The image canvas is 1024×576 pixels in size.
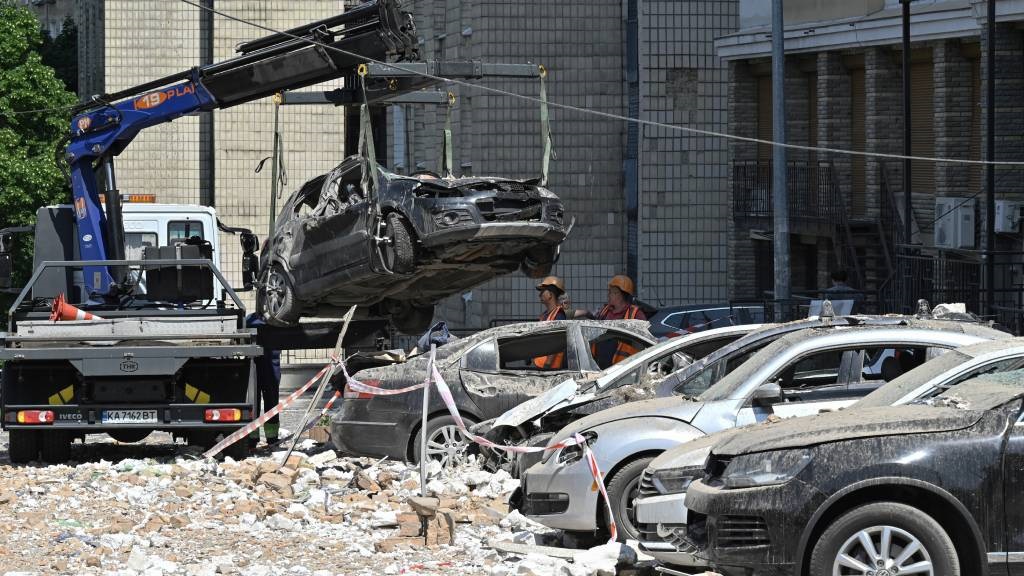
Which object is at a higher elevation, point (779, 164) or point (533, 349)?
point (779, 164)

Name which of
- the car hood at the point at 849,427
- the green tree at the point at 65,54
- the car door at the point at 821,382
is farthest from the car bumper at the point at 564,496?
the green tree at the point at 65,54

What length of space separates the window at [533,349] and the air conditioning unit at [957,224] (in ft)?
35.1

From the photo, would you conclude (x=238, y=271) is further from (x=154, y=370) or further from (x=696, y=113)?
(x=154, y=370)

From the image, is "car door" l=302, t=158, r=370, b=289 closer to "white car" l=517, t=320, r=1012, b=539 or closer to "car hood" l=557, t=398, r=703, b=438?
"car hood" l=557, t=398, r=703, b=438

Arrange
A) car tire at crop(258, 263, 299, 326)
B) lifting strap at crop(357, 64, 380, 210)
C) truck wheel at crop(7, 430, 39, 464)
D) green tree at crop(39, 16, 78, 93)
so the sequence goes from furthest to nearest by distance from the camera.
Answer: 1. green tree at crop(39, 16, 78, 93)
2. car tire at crop(258, 263, 299, 326)
3. truck wheel at crop(7, 430, 39, 464)
4. lifting strap at crop(357, 64, 380, 210)

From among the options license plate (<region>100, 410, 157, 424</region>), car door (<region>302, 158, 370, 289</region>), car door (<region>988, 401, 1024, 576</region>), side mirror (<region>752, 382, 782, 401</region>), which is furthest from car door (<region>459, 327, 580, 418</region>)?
car door (<region>988, 401, 1024, 576</region>)

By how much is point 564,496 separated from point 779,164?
12.5 m

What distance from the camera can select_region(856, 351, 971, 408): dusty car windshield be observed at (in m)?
10.3

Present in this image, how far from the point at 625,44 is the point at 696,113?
1.88m

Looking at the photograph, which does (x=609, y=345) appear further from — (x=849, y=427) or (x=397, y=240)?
(x=849, y=427)

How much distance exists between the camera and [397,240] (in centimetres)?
1717

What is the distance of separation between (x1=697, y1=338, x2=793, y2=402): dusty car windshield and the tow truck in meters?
6.21

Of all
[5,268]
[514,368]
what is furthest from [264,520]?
[5,268]

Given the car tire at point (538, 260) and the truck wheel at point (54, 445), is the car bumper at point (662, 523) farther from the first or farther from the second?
the truck wheel at point (54, 445)
